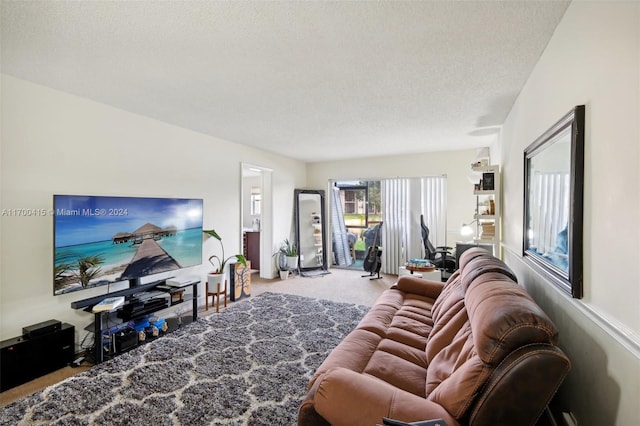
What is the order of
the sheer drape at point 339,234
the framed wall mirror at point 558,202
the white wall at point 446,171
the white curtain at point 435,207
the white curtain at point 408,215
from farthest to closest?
the sheer drape at point 339,234
the white curtain at point 408,215
the white curtain at point 435,207
the white wall at point 446,171
the framed wall mirror at point 558,202

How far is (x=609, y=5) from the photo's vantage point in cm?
114

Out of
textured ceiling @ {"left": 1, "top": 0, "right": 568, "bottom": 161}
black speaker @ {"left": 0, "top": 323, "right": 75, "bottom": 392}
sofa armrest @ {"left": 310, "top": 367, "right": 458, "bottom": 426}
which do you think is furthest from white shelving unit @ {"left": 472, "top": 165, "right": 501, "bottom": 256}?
black speaker @ {"left": 0, "top": 323, "right": 75, "bottom": 392}

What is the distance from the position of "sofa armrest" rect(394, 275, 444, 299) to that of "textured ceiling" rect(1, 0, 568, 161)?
5.96ft

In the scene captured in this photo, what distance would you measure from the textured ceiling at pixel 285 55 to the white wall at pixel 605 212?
0.41m

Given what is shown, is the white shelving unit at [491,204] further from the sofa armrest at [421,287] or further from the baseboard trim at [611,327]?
the baseboard trim at [611,327]

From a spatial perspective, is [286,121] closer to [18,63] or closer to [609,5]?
[18,63]

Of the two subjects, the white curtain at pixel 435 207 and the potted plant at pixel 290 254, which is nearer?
the white curtain at pixel 435 207

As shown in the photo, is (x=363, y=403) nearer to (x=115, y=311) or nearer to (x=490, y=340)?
(x=490, y=340)

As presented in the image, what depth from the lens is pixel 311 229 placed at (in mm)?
6504

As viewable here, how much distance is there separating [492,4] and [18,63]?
125 inches

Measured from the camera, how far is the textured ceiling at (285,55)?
63.3 inches

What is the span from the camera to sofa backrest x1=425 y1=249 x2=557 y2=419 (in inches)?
42.8

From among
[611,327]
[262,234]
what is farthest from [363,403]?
[262,234]

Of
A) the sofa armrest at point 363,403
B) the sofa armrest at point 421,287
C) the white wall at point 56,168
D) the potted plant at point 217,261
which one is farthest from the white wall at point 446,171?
the sofa armrest at point 363,403
